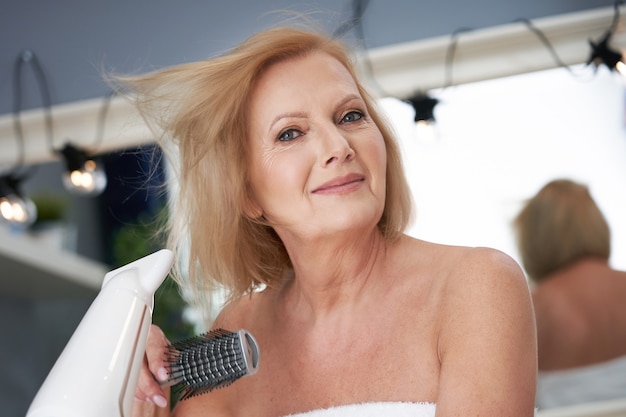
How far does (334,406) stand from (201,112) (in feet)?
1.47

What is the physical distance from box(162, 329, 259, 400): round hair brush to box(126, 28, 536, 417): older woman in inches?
1.2

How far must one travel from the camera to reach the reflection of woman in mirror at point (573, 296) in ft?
7.59

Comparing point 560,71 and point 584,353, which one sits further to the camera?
point 560,71

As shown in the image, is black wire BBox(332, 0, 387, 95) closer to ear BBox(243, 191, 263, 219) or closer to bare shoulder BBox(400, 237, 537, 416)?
ear BBox(243, 191, 263, 219)

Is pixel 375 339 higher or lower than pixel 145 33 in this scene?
lower

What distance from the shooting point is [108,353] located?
0.79 m

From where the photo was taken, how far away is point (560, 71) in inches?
101

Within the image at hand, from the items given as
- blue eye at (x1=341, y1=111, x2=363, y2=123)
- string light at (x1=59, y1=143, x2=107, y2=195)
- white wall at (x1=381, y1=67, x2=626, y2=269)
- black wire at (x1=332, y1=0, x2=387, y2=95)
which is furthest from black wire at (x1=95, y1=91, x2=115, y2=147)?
→ blue eye at (x1=341, y1=111, x2=363, y2=123)

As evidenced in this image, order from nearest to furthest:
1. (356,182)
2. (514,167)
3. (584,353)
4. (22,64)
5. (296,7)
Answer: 1. (356,182)
2. (584,353)
3. (514,167)
4. (296,7)
5. (22,64)

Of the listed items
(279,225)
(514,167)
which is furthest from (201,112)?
(514,167)

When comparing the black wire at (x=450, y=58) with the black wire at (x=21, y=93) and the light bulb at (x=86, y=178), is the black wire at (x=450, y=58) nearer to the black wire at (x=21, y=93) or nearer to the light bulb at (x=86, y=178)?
the light bulb at (x=86, y=178)

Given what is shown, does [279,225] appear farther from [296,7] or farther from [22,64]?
[22,64]

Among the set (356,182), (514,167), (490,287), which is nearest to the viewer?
(490,287)

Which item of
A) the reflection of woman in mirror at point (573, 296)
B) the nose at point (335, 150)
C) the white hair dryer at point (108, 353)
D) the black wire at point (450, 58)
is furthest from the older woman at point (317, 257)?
the black wire at point (450, 58)
